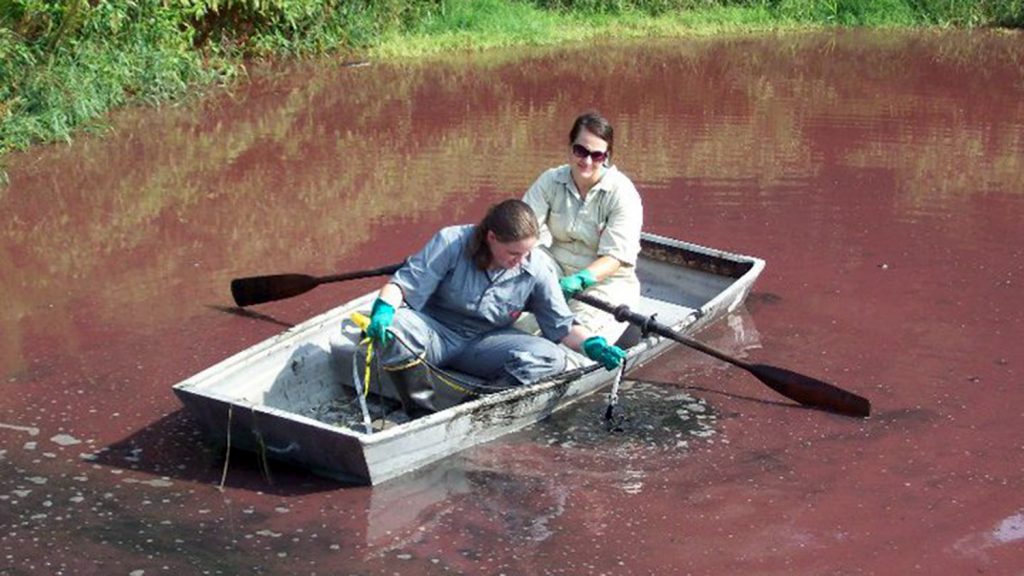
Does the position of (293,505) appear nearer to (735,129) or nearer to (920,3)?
(735,129)

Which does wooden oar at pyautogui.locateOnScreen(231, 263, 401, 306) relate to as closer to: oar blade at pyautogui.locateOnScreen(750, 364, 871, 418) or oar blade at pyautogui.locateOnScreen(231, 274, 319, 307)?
oar blade at pyautogui.locateOnScreen(231, 274, 319, 307)

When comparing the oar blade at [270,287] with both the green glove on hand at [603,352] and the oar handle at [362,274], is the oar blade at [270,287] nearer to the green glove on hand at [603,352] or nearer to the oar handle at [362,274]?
the oar handle at [362,274]

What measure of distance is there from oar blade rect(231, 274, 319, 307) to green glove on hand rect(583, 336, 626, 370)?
202cm

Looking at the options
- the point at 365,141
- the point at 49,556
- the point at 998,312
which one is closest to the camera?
the point at 49,556

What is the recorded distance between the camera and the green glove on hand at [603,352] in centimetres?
677

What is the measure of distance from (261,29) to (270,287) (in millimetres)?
7431

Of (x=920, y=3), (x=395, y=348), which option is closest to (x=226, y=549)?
(x=395, y=348)

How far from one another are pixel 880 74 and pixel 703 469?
395 inches

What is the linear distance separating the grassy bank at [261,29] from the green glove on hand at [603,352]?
622cm

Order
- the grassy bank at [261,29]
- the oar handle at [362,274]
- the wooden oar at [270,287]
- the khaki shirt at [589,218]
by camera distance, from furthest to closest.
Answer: the grassy bank at [261,29], the wooden oar at [270,287], the oar handle at [362,274], the khaki shirt at [589,218]

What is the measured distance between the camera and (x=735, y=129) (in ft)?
43.4

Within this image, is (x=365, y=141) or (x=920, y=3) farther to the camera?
(x=920, y=3)

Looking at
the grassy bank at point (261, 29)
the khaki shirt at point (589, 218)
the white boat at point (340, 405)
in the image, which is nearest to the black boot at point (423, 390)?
the white boat at point (340, 405)

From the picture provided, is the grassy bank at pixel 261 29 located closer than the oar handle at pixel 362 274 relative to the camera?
No
